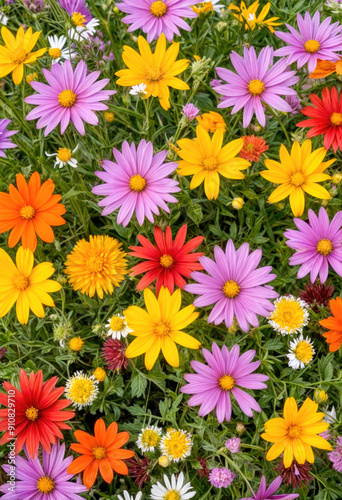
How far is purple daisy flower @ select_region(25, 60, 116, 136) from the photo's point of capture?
4.97 feet

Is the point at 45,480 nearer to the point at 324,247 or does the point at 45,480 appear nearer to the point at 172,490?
the point at 172,490

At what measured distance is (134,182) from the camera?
1491 mm

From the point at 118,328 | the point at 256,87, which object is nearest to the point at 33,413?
the point at 118,328

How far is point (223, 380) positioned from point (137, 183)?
0.63 m

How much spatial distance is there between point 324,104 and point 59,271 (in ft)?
3.54

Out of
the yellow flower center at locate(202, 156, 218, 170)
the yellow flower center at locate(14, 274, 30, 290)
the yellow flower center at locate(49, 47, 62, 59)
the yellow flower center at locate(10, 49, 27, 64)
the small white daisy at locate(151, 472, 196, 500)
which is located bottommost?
the small white daisy at locate(151, 472, 196, 500)

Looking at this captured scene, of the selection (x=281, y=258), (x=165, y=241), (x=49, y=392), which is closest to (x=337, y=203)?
(x=281, y=258)

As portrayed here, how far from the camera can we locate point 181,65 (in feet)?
5.12

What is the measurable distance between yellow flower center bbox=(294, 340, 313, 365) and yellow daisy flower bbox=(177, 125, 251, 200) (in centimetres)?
52

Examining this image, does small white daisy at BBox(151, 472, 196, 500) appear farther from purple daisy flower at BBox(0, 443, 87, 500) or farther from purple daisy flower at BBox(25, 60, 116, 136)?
purple daisy flower at BBox(25, 60, 116, 136)

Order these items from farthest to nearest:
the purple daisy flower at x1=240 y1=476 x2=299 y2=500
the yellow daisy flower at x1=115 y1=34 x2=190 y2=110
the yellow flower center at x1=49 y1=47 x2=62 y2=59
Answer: the yellow flower center at x1=49 y1=47 x2=62 y2=59
the yellow daisy flower at x1=115 y1=34 x2=190 y2=110
the purple daisy flower at x1=240 y1=476 x2=299 y2=500

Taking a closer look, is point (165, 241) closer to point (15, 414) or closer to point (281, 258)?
point (281, 258)

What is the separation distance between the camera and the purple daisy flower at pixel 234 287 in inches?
54.7

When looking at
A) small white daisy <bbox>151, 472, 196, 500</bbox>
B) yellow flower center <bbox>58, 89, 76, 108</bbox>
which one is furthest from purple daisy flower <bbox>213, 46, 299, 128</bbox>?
small white daisy <bbox>151, 472, 196, 500</bbox>
